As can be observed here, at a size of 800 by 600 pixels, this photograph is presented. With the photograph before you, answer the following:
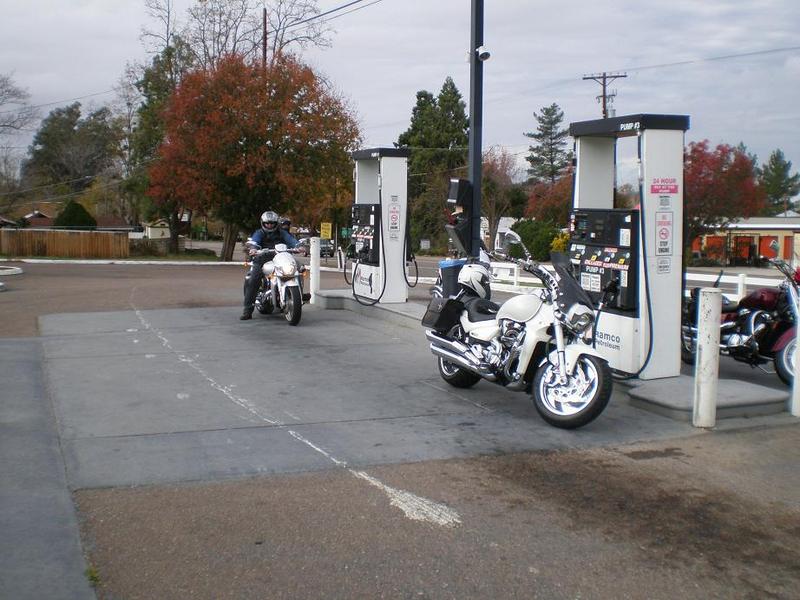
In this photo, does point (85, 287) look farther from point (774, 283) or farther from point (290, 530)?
point (290, 530)

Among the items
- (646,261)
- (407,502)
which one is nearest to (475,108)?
(646,261)

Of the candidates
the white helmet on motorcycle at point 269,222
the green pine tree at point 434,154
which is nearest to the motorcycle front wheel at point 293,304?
the white helmet on motorcycle at point 269,222

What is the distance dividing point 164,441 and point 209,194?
30.5 m

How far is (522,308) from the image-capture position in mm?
7582

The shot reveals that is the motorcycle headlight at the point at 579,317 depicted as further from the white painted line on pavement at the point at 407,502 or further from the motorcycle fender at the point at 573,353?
the white painted line on pavement at the point at 407,502

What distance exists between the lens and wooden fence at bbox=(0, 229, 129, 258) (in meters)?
40.6

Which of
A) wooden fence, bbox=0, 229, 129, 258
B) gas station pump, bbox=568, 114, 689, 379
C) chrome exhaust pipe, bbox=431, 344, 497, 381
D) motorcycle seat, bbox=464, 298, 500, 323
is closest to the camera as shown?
chrome exhaust pipe, bbox=431, 344, 497, 381

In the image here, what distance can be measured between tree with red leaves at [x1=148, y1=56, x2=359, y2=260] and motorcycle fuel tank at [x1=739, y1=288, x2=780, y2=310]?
27.0m

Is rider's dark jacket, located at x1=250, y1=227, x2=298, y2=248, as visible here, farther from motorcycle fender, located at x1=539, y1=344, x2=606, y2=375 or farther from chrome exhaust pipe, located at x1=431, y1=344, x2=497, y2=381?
motorcycle fender, located at x1=539, y1=344, x2=606, y2=375

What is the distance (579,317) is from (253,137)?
29.8 m

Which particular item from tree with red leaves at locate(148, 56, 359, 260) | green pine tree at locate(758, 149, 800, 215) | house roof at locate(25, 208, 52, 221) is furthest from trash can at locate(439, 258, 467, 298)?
green pine tree at locate(758, 149, 800, 215)

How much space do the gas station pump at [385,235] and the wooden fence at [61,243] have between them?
A: 95.8 feet

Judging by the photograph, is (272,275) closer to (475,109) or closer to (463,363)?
(475,109)

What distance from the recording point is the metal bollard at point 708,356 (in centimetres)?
720
